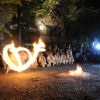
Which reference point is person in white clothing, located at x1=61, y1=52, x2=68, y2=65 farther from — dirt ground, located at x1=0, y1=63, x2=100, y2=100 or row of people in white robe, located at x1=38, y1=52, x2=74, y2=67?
dirt ground, located at x1=0, y1=63, x2=100, y2=100

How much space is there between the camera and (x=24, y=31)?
31656 millimetres

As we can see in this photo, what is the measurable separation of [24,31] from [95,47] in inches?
446

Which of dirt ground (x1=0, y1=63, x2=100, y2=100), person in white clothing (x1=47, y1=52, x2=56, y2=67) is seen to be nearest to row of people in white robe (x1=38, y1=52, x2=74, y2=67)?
person in white clothing (x1=47, y1=52, x2=56, y2=67)

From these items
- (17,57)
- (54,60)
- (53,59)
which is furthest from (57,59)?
(17,57)

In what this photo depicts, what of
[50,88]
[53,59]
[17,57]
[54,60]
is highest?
[17,57]

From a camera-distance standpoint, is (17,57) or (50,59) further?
(50,59)

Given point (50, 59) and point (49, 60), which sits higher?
point (50, 59)

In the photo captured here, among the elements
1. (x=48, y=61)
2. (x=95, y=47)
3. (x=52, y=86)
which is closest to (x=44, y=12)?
(x=48, y=61)

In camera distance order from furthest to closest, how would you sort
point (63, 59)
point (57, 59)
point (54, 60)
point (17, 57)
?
point (63, 59), point (57, 59), point (54, 60), point (17, 57)

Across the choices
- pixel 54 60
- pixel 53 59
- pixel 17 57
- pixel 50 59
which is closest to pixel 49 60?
pixel 50 59

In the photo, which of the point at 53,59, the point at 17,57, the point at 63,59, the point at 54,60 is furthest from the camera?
the point at 63,59

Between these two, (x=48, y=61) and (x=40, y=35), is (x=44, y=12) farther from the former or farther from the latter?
(x=40, y=35)

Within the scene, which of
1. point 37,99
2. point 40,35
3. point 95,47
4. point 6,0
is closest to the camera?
point 37,99

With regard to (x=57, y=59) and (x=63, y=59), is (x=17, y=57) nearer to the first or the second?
(x=57, y=59)
